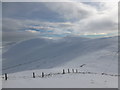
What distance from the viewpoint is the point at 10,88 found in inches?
601

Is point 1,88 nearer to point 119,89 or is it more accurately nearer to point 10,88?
point 10,88

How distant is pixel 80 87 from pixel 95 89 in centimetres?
135

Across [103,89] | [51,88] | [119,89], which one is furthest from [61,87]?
[119,89]

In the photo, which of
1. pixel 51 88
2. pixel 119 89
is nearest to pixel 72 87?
pixel 51 88

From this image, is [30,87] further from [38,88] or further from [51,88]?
[51,88]

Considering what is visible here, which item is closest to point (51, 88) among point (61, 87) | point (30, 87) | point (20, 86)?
point (61, 87)

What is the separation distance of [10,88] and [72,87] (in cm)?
535

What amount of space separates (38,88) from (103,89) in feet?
18.2

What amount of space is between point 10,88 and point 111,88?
28.7 feet

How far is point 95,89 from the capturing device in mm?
15062

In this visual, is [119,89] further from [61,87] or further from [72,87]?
[61,87]

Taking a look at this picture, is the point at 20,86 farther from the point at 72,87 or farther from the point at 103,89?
the point at 103,89

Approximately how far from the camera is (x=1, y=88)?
49.8 ft

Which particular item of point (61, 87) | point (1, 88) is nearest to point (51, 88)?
point (61, 87)
